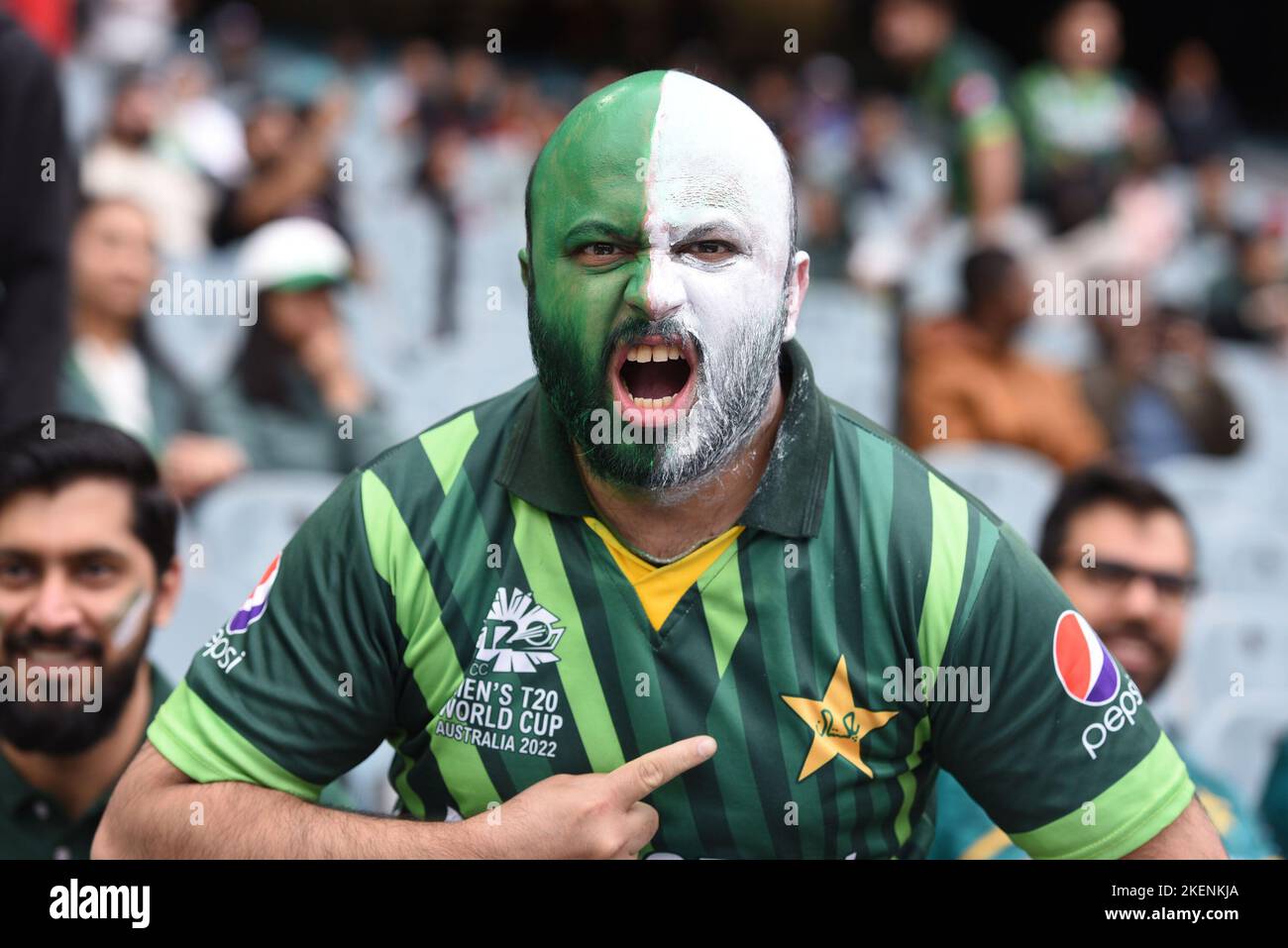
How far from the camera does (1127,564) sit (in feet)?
11.6

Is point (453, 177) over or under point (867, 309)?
over

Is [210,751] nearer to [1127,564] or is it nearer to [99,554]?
[99,554]

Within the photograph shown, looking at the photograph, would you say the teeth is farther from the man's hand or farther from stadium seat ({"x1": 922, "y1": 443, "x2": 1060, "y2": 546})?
stadium seat ({"x1": 922, "y1": 443, "x2": 1060, "y2": 546})

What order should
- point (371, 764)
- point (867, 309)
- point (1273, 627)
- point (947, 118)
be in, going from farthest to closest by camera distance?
point (947, 118), point (867, 309), point (1273, 627), point (371, 764)

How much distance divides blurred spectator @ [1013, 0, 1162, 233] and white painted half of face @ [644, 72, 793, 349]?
4574mm

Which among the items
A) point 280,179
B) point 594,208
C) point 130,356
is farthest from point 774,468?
point 280,179

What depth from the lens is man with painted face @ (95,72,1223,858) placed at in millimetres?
2105

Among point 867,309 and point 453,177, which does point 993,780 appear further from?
point 453,177

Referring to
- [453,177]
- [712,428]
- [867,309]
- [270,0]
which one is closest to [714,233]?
[712,428]

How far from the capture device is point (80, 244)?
4.71 meters

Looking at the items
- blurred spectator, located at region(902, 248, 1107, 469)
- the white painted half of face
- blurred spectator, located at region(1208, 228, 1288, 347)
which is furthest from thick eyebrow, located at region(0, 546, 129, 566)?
blurred spectator, located at region(1208, 228, 1288, 347)

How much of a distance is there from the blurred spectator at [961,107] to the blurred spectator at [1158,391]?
2.39 feet

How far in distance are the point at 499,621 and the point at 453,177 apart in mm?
4507

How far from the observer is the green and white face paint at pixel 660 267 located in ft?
6.78
